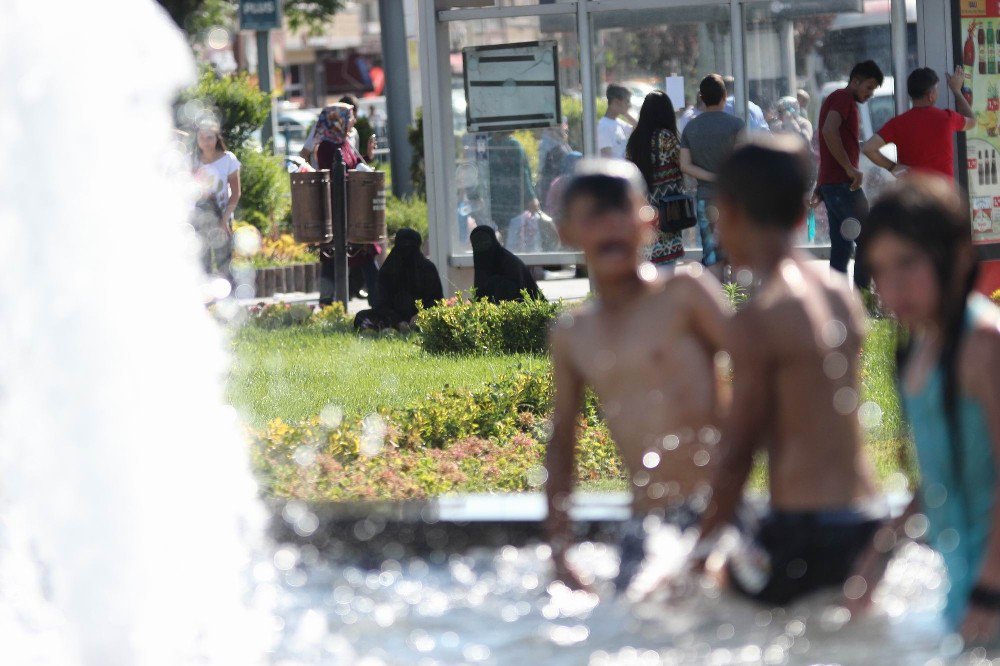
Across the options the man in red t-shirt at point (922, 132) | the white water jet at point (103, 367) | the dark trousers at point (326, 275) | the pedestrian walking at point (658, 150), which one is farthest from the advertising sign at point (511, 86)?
the white water jet at point (103, 367)

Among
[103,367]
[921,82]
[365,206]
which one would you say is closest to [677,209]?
[921,82]

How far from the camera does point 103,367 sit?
470 cm

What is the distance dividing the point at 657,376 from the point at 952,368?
2.71ft

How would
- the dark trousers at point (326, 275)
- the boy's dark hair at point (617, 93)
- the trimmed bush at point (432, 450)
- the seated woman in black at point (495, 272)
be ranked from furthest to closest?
the dark trousers at point (326, 275)
the boy's dark hair at point (617, 93)
the seated woman in black at point (495, 272)
the trimmed bush at point (432, 450)

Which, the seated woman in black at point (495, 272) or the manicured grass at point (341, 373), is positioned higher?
the seated woman in black at point (495, 272)

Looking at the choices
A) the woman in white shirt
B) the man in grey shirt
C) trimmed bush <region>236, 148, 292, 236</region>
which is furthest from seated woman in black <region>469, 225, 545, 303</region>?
trimmed bush <region>236, 148, 292, 236</region>

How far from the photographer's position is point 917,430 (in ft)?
10.4

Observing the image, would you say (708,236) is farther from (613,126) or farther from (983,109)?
(613,126)

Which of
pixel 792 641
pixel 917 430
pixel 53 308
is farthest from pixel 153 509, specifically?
pixel 917 430

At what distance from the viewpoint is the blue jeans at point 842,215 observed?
11102 mm

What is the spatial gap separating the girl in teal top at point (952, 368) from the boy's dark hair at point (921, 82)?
756 centimetres

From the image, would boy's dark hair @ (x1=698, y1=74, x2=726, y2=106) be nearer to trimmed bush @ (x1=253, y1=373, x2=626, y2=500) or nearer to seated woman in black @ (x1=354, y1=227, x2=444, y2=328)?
seated woman in black @ (x1=354, y1=227, x2=444, y2=328)

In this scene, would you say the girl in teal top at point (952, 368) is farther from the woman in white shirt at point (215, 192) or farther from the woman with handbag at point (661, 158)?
the woman in white shirt at point (215, 192)

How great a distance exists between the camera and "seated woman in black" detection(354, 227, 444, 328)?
12.0 meters
